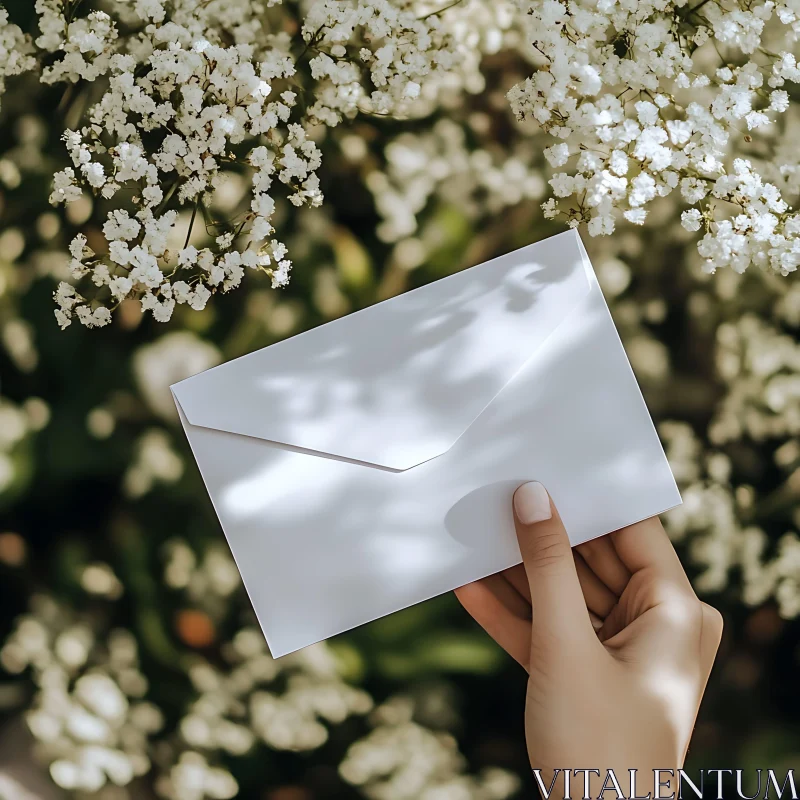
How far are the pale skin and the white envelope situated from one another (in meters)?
0.05

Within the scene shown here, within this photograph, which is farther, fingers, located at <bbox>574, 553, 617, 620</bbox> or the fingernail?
fingers, located at <bbox>574, 553, 617, 620</bbox>

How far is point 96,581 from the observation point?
0.70 m

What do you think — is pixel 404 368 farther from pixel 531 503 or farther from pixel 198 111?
pixel 198 111

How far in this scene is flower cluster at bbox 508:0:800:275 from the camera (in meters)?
0.62

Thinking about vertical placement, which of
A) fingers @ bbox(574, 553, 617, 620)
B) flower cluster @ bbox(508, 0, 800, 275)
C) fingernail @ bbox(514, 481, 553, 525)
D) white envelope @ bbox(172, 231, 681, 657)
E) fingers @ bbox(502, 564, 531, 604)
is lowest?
fingers @ bbox(574, 553, 617, 620)

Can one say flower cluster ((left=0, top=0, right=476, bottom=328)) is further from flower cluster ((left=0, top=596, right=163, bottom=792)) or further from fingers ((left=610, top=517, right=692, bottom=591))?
fingers ((left=610, top=517, right=692, bottom=591))

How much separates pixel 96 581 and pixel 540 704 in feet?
1.50

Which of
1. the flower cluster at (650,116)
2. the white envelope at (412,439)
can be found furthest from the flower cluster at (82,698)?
the flower cluster at (650,116)

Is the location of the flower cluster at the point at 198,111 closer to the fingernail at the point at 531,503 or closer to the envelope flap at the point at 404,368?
the envelope flap at the point at 404,368

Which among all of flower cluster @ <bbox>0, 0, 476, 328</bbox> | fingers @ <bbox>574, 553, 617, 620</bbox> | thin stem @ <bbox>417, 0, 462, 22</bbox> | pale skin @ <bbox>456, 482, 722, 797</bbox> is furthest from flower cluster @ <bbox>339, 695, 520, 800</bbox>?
thin stem @ <bbox>417, 0, 462, 22</bbox>

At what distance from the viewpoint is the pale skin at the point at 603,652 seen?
25.0 inches

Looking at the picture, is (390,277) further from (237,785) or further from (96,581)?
(237,785)

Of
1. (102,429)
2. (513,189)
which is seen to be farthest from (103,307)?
(513,189)

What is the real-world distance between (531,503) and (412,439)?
5.0 inches
